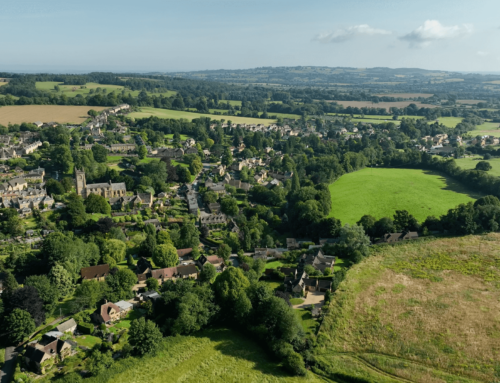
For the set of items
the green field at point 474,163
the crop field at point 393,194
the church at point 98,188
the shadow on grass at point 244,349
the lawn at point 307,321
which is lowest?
the shadow on grass at point 244,349

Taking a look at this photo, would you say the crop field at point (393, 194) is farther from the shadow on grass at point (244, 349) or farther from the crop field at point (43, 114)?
the crop field at point (43, 114)

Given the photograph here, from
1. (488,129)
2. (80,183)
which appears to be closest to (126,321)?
(80,183)

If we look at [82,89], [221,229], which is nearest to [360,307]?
[221,229]

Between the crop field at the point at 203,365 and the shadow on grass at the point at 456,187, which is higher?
the shadow on grass at the point at 456,187

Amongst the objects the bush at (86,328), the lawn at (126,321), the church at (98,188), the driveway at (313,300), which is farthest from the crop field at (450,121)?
the bush at (86,328)

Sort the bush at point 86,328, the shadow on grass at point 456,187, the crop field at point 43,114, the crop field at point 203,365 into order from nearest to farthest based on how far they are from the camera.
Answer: the crop field at point 203,365
the bush at point 86,328
the shadow on grass at point 456,187
the crop field at point 43,114

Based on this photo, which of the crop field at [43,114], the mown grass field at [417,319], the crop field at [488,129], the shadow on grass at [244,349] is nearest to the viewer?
the mown grass field at [417,319]

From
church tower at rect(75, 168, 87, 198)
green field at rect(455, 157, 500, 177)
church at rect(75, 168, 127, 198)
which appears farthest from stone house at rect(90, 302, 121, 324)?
green field at rect(455, 157, 500, 177)

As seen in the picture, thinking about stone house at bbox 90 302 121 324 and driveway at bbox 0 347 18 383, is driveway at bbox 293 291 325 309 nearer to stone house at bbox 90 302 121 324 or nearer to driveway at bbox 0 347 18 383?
stone house at bbox 90 302 121 324
